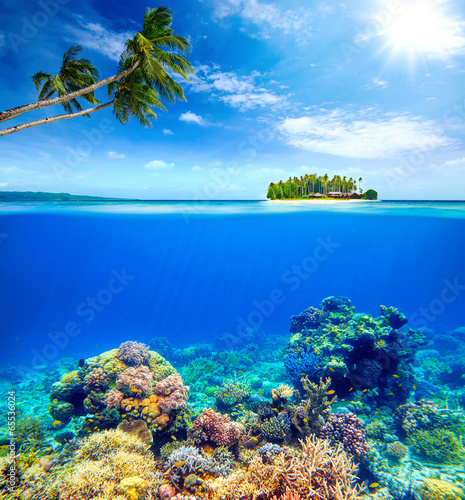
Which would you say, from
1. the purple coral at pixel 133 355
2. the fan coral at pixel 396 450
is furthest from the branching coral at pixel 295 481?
the purple coral at pixel 133 355

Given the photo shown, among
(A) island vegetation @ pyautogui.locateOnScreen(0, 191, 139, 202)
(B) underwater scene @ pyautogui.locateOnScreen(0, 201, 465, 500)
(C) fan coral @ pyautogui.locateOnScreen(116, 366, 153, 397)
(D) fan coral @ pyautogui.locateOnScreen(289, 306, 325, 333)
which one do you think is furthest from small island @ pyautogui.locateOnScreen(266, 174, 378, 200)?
(C) fan coral @ pyautogui.locateOnScreen(116, 366, 153, 397)

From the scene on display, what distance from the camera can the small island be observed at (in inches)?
716

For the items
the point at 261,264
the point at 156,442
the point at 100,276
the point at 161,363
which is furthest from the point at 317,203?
the point at 100,276

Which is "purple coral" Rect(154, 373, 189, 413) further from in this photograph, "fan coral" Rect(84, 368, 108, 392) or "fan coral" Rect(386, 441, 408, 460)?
"fan coral" Rect(386, 441, 408, 460)

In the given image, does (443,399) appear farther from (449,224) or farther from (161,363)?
(449,224)

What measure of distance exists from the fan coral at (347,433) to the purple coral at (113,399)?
4.85m

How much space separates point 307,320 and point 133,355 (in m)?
7.25

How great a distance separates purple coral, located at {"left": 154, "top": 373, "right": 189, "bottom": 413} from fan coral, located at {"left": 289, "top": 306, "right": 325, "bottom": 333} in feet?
20.2

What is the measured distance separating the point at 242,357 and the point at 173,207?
16.0m

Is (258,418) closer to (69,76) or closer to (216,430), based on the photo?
(216,430)

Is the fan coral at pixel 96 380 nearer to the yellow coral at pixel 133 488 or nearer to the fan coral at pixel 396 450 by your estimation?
the yellow coral at pixel 133 488

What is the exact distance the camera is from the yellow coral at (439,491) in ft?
14.6

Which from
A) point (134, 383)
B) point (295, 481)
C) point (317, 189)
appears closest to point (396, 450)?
point (295, 481)

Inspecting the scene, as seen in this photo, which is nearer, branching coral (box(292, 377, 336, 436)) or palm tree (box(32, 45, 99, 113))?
branching coral (box(292, 377, 336, 436))
